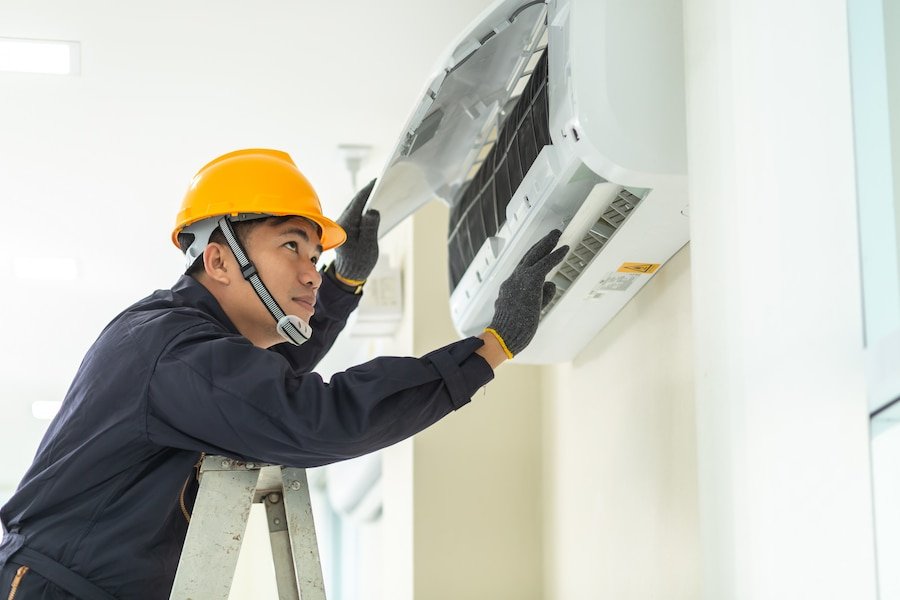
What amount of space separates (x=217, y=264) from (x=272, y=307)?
0.14 metres

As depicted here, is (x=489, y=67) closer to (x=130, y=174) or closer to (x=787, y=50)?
(x=787, y=50)

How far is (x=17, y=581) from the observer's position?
5.54 feet

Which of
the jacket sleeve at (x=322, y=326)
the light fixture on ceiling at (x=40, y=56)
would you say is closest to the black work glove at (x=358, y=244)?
the jacket sleeve at (x=322, y=326)

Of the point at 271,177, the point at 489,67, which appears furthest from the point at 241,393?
the point at 489,67

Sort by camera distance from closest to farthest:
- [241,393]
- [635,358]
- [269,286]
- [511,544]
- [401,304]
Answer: [241,393]
[269,286]
[635,358]
[511,544]
[401,304]

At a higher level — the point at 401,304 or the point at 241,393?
the point at 401,304

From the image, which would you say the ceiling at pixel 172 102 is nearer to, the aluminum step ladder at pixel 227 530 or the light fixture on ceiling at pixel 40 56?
the light fixture on ceiling at pixel 40 56

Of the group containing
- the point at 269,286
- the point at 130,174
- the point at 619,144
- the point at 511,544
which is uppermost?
the point at 130,174

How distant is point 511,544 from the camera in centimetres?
321

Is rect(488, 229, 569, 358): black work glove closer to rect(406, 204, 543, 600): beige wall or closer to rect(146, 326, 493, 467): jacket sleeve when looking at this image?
rect(146, 326, 493, 467): jacket sleeve

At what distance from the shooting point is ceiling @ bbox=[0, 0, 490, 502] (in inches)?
113

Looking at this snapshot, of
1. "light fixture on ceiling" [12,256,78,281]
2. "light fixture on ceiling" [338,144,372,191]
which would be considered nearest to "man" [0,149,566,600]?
"light fixture on ceiling" [338,144,372,191]

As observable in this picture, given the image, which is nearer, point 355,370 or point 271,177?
point 355,370

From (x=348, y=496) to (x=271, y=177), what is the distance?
4258 mm
